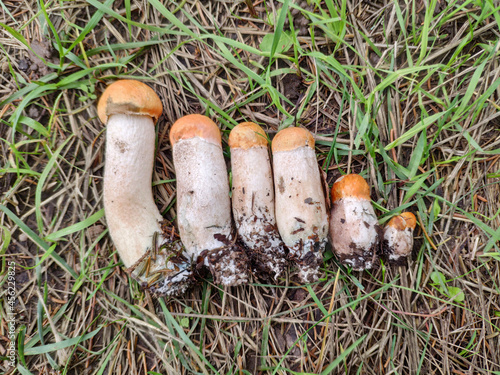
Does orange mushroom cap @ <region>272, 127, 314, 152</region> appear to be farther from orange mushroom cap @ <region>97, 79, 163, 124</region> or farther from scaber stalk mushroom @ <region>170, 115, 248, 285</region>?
orange mushroom cap @ <region>97, 79, 163, 124</region>

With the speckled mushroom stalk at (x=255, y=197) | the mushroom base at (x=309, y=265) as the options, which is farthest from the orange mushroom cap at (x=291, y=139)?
the mushroom base at (x=309, y=265)

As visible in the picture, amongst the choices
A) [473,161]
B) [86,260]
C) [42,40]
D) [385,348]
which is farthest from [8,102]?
[473,161]

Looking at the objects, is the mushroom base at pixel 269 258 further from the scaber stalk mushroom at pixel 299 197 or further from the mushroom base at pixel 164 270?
the mushroom base at pixel 164 270

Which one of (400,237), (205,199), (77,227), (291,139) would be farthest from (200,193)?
(400,237)

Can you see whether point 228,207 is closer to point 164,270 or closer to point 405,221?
point 164,270

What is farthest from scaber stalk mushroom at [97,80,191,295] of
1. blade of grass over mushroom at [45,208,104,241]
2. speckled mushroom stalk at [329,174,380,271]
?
speckled mushroom stalk at [329,174,380,271]

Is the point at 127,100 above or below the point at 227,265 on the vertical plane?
above
